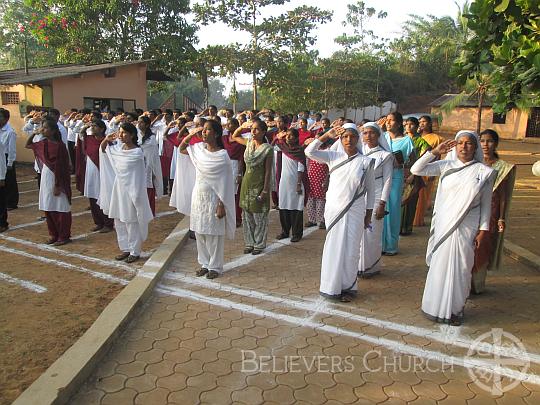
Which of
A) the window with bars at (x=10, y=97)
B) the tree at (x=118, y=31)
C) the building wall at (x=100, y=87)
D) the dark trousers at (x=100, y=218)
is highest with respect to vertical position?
the tree at (x=118, y=31)

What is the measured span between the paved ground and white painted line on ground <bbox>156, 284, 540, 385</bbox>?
0.05ft

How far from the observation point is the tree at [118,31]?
19.3 m

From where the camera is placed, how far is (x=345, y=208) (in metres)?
4.76

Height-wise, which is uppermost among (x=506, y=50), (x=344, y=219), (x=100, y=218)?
(x=506, y=50)

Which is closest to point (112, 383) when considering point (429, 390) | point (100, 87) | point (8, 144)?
point (429, 390)

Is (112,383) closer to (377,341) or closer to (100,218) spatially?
(377,341)

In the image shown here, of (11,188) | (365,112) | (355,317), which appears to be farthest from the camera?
(365,112)

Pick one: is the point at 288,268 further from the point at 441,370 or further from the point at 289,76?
the point at 289,76

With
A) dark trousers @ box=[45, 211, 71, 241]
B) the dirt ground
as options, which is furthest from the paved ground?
dark trousers @ box=[45, 211, 71, 241]

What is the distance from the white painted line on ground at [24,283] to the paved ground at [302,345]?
1.27 m

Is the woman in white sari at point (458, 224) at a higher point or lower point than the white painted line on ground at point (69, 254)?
higher

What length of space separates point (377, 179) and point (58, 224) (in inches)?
185

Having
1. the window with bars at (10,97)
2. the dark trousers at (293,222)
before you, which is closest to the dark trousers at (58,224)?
the dark trousers at (293,222)

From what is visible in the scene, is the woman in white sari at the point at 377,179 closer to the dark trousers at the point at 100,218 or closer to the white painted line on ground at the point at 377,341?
the white painted line on ground at the point at 377,341
